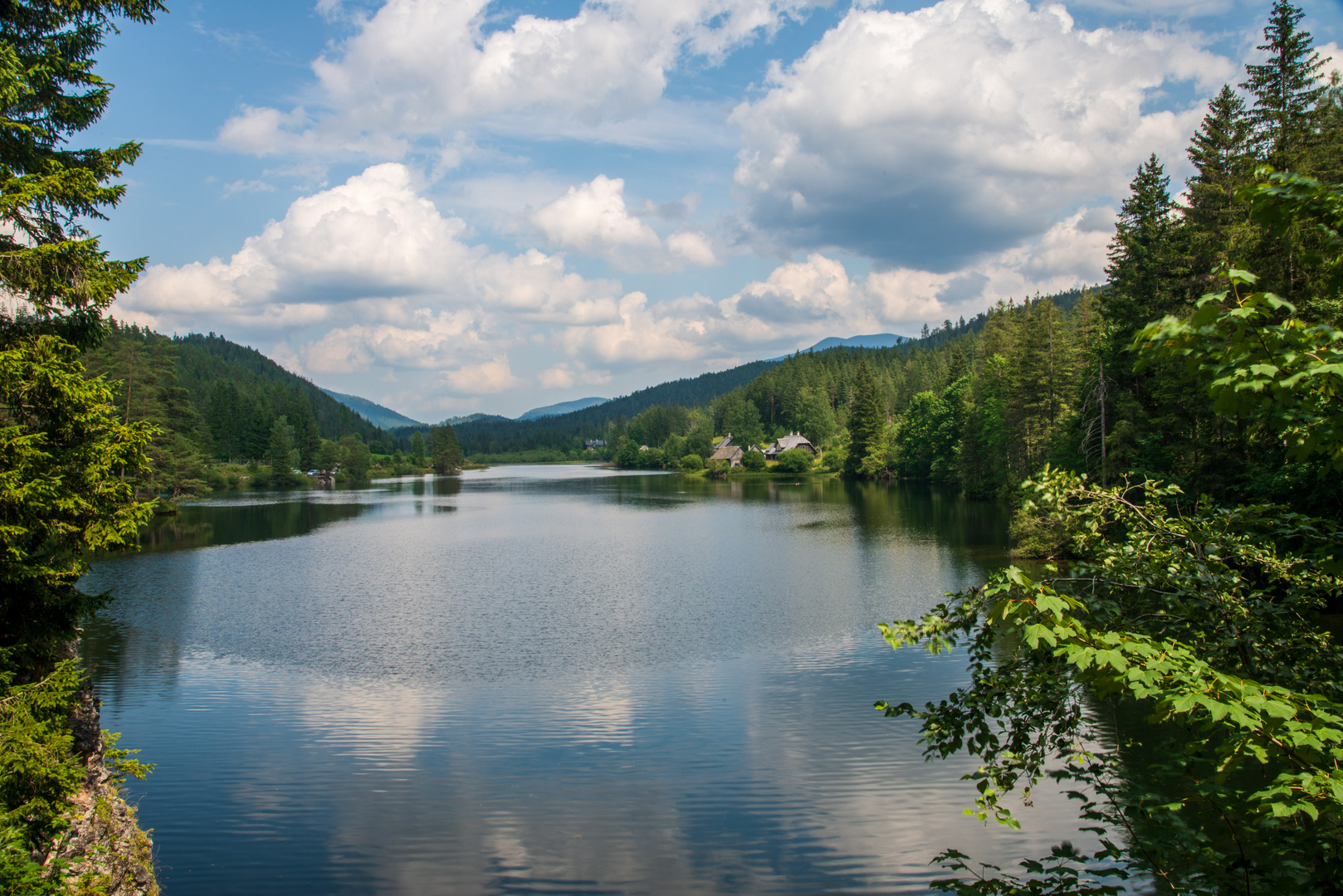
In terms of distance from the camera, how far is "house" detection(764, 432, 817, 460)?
333 ft

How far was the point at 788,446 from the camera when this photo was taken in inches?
4102

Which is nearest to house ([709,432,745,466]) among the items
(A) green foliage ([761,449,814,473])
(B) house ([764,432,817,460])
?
(B) house ([764,432,817,460])

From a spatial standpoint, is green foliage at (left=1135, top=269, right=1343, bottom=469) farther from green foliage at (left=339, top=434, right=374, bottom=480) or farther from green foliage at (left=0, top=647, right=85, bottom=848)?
green foliage at (left=339, top=434, right=374, bottom=480)

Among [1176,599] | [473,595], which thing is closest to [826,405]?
[473,595]

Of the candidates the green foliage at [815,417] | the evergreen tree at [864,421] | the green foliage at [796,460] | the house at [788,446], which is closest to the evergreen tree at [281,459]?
the green foliage at [796,460]

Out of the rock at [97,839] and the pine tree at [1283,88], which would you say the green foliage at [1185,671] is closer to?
the rock at [97,839]

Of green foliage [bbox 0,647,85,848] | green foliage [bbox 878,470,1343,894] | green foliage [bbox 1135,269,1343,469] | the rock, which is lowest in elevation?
the rock

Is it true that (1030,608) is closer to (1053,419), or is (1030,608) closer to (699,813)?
(699,813)

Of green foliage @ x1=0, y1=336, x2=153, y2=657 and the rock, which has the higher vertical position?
green foliage @ x1=0, y1=336, x2=153, y2=657

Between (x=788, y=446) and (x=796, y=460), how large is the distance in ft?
39.1

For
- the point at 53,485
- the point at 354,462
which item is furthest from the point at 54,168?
the point at 354,462

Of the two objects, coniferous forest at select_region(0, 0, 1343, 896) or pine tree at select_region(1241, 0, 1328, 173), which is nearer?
coniferous forest at select_region(0, 0, 1343, 896)

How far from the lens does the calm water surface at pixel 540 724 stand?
8.70 meters

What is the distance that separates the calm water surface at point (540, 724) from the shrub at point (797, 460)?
63341mm
